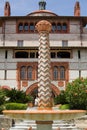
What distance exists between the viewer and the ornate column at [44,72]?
907 centimetres

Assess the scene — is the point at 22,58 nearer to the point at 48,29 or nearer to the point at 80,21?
the point at 80,21

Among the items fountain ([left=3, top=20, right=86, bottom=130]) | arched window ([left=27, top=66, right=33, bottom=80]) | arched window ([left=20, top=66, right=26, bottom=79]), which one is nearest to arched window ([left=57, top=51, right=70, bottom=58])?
arched window ([left=27, top=66, right=33, bottom=80])

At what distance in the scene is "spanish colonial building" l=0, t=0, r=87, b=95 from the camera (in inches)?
1692


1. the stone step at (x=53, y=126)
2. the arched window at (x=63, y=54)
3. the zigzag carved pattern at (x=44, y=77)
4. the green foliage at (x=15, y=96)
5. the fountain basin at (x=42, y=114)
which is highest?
the arched window at (x=63, y=54)

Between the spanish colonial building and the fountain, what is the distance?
33023mm

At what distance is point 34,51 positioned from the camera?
43625 mm

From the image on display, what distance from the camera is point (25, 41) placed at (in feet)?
149

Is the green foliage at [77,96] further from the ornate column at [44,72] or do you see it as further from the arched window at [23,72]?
the ornate column at [44,72]

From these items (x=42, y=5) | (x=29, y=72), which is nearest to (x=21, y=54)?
(x=29, y=72)

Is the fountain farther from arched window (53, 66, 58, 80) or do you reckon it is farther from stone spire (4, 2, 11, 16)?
stone spire (4, 2, 11, 16)

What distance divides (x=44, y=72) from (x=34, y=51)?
34.5 m

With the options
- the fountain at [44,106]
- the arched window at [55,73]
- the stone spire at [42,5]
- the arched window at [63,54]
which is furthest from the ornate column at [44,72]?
the stone spire at [42,5]

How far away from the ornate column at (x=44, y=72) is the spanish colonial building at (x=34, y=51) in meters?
33.0

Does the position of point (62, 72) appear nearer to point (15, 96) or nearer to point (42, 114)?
point (15, 96)
